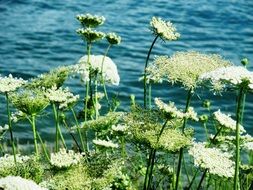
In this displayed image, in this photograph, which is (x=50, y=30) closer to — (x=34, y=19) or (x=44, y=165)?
(x=34, y=19)

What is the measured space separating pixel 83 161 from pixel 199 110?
21.4 feet

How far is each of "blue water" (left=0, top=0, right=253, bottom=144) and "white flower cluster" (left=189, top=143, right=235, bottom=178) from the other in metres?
5.37

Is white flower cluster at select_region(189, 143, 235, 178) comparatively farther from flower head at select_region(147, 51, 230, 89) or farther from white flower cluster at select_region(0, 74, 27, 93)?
white flower cluster at select_region(0, 74, 27, 93)

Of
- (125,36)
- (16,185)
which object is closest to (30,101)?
(16,185)

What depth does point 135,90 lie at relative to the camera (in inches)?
399

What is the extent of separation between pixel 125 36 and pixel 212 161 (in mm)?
10500

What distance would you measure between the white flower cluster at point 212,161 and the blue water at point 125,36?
17.6ft

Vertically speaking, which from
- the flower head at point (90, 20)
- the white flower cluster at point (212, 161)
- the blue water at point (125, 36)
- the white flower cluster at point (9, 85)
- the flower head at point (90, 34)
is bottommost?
the blue water at point (125, 36)

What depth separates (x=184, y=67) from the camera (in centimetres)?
301

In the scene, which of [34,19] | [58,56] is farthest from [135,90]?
[34,19]

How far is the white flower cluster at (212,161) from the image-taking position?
2.82m

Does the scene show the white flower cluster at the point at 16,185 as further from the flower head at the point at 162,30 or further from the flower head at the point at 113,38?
the flower head at the point at 113,38

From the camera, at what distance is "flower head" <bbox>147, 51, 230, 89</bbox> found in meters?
2.96

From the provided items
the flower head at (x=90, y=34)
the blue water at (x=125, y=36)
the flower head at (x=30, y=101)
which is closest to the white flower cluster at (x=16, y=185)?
the flower head at (x=30, y=101)
